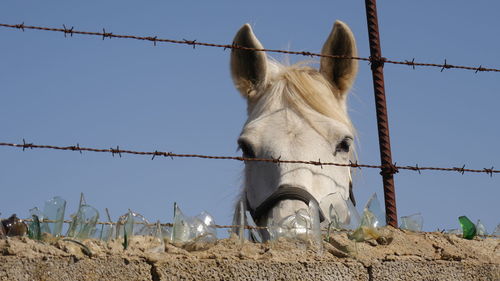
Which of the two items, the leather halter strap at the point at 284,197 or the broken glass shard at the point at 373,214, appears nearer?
the broken glass shard at the point at 373,214

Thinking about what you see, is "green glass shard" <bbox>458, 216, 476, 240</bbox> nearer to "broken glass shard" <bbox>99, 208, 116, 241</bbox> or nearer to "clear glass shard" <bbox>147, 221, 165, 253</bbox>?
"clear glass shard" <bbox>147, 221, 165, 253</bbox>

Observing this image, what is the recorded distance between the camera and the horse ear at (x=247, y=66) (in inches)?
225

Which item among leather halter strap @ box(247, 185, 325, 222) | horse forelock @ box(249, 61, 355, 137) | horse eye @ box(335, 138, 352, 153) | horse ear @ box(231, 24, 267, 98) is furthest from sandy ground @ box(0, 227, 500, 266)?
horse ear @ box(231, 24, 267, 98)

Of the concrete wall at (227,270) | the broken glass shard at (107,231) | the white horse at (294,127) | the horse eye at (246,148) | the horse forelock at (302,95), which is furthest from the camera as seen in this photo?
the horse forelock at (302,95)

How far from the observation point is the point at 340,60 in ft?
19.3

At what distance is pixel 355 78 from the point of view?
597cm

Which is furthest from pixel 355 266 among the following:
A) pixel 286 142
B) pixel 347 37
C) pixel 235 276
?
pixel 347 37

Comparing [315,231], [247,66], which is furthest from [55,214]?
[247,66]

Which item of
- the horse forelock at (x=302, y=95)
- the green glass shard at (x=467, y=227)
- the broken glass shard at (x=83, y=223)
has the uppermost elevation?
the horse forelock at (x=302, y=95)

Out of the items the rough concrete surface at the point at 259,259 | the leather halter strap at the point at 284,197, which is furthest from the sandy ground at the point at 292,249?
the leather halter strap at the point at 284,197

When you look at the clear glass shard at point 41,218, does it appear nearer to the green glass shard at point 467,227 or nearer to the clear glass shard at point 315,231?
the clear glass shard at point 315,231

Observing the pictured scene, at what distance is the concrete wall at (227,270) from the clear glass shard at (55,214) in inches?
11.4

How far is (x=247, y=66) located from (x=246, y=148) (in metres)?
1.02

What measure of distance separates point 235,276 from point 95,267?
426 mm
